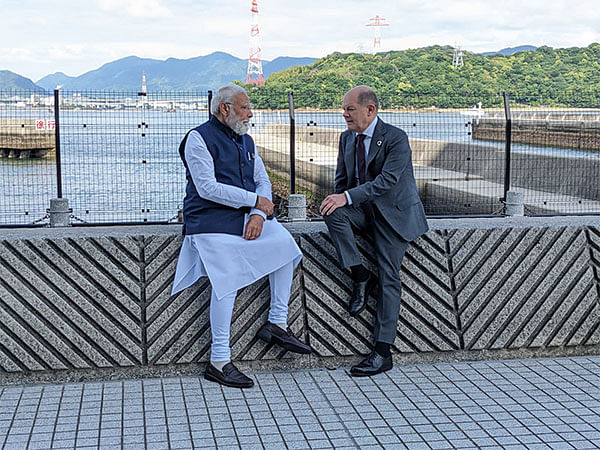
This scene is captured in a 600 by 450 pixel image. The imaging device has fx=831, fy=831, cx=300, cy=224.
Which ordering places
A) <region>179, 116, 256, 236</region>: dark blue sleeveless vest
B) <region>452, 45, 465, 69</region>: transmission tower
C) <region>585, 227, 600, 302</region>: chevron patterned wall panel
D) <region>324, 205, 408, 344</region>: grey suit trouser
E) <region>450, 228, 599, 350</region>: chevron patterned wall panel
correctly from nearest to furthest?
<region>179, 116, 256, 236</region>: dark blue sleeveless vest < <region>324, 205, 408, 344</region>: grey suit trouser < <region>450, 228, 599, 350</region>: chevron patterned wall panel < <region>585, 227, 600, 302</region>: chevron patterned wall panel < <region>452, 45, 465, 69</region>: transmission tower

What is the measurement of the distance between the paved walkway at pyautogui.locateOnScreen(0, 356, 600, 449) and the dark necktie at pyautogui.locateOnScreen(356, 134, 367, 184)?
1315 millimetres

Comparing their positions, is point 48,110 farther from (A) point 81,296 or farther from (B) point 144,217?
(A) point 81,296

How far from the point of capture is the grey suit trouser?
A: 548 cm

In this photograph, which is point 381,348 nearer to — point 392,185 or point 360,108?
point 392,185

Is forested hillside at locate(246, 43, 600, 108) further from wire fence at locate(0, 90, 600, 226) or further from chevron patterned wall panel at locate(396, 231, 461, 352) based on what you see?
chevron patterned wall panel at locate(396, 231, 461, 352)

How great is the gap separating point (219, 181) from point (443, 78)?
121ft

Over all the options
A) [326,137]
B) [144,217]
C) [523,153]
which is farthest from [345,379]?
[523,153]

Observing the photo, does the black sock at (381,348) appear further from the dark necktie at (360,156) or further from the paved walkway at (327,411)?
the dark necktie at (360,156)

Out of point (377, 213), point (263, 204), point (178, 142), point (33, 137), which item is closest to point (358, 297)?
point (377, 213)

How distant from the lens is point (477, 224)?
621 centimetres

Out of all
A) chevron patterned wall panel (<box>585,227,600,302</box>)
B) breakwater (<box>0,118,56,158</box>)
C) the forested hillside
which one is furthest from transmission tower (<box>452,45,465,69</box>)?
chevron patterned wall panel (<box>585,227,600,302</box>)

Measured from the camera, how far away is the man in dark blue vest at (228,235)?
521 cm

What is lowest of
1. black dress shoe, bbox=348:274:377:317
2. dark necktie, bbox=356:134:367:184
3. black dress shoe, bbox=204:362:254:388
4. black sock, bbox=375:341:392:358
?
black dress shoe, bbox=204:362:254:388

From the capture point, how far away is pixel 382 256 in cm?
552
